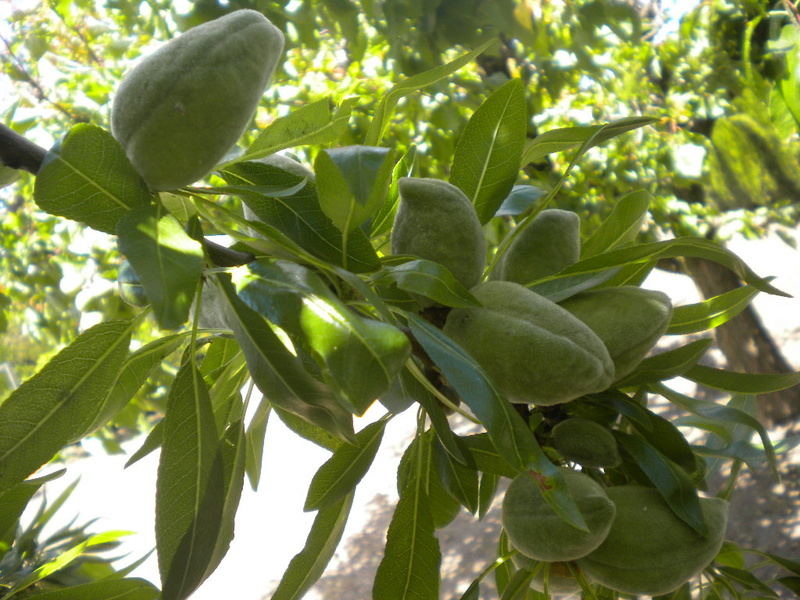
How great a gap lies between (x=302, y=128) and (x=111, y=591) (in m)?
0.46

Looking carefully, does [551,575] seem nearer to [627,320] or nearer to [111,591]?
[627,320]

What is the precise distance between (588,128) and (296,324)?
0.32 meters

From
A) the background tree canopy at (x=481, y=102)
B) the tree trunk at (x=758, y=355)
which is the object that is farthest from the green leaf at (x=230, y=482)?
the tree trunk at (x=758, y=355)

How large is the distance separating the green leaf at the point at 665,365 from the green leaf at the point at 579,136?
18cm

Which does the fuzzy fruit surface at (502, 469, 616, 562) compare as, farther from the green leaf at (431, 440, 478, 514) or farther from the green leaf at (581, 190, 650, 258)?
the green leaf at (581, 190, 650, 258)

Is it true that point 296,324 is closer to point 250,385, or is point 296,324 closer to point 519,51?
point 250,385

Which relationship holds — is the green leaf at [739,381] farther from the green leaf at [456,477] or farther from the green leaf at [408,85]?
the green leaf at [408,85]

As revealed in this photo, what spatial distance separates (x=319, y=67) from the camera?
2.85 m

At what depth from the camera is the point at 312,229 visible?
506 millimetres

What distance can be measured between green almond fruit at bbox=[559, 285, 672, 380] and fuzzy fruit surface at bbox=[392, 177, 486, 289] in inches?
3.7

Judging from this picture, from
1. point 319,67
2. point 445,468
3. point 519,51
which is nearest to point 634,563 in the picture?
point 445,468

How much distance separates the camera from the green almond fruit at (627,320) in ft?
1.63

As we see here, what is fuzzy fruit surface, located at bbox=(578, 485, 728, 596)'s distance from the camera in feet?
1.71

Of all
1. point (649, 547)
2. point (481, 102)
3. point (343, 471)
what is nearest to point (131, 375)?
point (343, 471)
